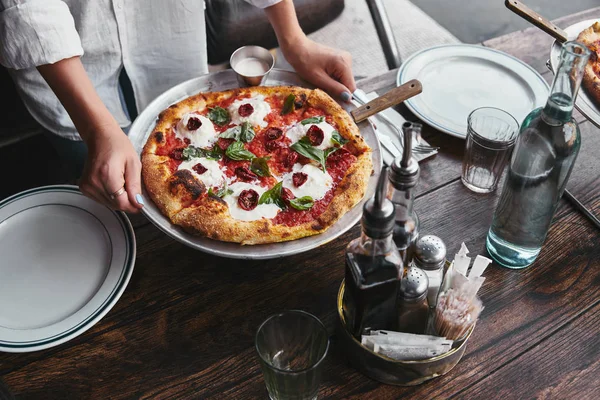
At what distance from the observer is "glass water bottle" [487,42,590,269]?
0.97m

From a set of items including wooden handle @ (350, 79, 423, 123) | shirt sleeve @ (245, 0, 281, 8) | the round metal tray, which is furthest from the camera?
shirt sleeve @ (245, 0, 281, 8)

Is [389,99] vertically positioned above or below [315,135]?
above

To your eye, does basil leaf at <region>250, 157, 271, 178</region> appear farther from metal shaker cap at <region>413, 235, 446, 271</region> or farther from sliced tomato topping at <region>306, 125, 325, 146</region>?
metal shaker cap at <region>413, 235, 446, 271</region>

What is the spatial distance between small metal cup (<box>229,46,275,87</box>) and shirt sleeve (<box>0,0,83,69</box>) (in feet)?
1.40

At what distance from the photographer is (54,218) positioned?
131cm

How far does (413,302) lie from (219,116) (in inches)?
31.5

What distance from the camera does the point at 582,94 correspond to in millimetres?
1525

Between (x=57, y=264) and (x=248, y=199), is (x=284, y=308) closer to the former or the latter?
(x=248, y=199)

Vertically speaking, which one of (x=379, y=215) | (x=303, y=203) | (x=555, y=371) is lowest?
(x=555, y=371)

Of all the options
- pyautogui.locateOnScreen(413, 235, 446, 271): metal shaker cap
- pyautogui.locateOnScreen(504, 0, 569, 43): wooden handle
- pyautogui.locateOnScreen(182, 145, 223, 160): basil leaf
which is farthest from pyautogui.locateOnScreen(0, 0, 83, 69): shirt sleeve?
pyautogui.locateOnScreen(504, 0, 569, 43): wooden handle

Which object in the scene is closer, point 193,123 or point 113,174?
point 113,174

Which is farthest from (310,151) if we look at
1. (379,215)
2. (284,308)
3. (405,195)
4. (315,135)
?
(379,215)

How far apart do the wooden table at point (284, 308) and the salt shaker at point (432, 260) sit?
180 millimetres

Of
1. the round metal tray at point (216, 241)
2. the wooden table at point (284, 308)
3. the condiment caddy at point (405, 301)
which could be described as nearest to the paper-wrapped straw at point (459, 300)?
the condiment caddy at point (405, 301)
